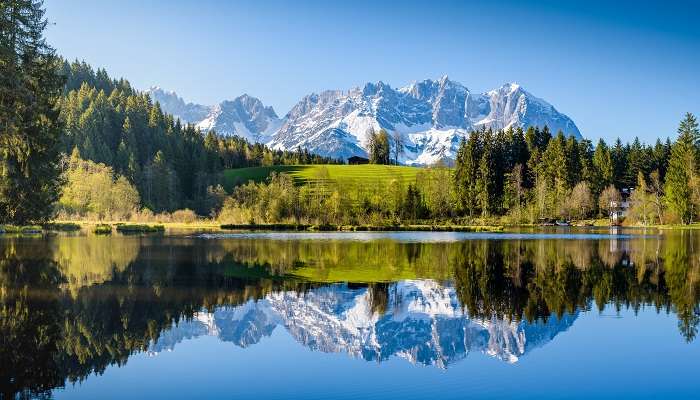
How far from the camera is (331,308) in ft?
73.6

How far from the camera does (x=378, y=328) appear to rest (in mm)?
19188

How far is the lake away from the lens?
13039mm

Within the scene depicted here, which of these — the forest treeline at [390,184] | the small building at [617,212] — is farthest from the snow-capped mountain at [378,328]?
the small building at [617,212]

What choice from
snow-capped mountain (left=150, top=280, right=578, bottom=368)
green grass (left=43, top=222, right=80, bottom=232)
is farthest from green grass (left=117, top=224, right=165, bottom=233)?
snow-capped mountain (left=150, top=280, right=578, bottom=368)

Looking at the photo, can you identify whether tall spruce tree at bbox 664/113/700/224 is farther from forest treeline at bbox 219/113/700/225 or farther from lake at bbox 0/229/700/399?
lake at bbox 0/229/700/399

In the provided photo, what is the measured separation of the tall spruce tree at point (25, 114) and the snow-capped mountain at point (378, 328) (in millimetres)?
21710

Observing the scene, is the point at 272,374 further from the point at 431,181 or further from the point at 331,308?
the point at 431,181

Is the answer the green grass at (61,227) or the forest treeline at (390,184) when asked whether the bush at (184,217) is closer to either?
the forest treeline at (390,184)

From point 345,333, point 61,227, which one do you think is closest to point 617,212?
point 61,227

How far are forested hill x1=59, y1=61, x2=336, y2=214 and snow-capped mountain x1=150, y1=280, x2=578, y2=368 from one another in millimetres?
108019

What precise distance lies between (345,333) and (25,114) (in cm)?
3233

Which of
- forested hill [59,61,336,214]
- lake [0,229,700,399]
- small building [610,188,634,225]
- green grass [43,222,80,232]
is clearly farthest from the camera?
forested hill [59,61,336,214]

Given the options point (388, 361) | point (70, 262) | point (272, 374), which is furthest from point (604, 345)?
point (70, 262)

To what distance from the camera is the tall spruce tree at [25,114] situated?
35.9 m
